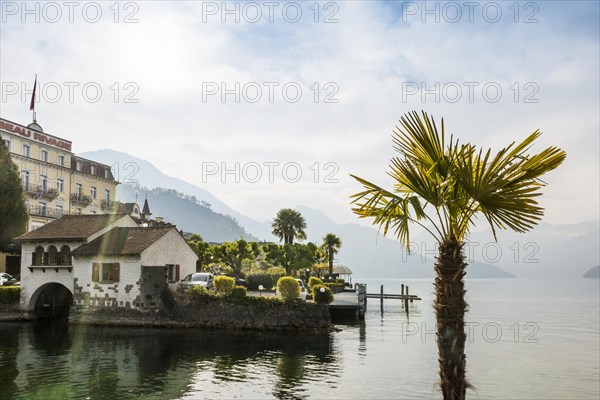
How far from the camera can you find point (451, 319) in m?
8.02

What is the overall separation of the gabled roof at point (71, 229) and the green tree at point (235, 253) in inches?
637

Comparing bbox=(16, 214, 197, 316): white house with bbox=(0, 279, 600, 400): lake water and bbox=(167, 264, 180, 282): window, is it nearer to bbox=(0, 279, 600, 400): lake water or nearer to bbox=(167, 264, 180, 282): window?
bbox=(167, 264, 180, 282): window

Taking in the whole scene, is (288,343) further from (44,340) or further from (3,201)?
(3,201)

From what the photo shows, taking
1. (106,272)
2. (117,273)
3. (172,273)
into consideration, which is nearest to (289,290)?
(172,273)

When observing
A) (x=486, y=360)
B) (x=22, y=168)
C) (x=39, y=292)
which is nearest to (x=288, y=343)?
(x=486, y=360)

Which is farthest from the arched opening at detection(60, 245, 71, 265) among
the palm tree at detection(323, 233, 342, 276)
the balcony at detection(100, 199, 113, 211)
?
the palm tree at detection(323, 233, 342, 276)

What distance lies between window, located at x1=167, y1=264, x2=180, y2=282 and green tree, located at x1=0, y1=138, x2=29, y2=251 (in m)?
20.8

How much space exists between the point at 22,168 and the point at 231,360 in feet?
164

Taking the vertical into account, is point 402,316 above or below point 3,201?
below

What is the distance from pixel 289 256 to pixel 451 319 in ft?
Answer: 215

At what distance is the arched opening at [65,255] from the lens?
1880 inches

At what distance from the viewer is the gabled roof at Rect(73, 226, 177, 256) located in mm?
45906

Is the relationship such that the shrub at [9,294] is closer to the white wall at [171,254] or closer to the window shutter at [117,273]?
the window shutter at [117,273]

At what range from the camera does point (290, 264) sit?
73375mm
